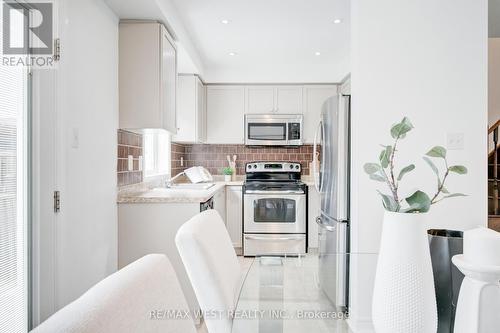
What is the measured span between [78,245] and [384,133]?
194 centimetres

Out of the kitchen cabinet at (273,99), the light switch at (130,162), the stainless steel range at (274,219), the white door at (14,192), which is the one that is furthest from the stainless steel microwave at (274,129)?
the white door at (14,192)

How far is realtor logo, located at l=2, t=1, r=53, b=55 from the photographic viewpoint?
1.34m

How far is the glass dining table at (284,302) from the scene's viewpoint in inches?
42.8

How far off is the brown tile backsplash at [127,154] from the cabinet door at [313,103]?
2246 mm

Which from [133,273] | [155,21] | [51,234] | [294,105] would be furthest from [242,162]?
[133,273]

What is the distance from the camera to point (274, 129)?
13.5 ft

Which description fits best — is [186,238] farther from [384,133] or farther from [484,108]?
[484,108]

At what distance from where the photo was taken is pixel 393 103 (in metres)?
1.97

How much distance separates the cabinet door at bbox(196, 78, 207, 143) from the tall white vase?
3191 mm

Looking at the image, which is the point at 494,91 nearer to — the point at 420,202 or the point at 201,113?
the point at 201,113

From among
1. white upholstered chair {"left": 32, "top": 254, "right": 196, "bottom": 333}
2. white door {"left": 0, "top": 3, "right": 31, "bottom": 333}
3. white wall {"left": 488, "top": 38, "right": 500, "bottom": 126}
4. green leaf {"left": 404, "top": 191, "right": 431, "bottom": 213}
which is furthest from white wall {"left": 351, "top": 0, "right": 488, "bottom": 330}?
white wall {"left": 488, "top": 38, "right": 500, "bottom": 126}

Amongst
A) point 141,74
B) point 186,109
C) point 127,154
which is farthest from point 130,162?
point 186,109

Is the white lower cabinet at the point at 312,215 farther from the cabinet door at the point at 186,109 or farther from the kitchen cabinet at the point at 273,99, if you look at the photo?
the cabinet door at the point at 186,109

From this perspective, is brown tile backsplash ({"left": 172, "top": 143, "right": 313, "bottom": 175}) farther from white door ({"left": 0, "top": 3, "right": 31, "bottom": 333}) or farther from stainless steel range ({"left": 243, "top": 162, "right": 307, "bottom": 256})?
white door ({"left": 0, "top": 3, "right": 31, "bottom": 333})
